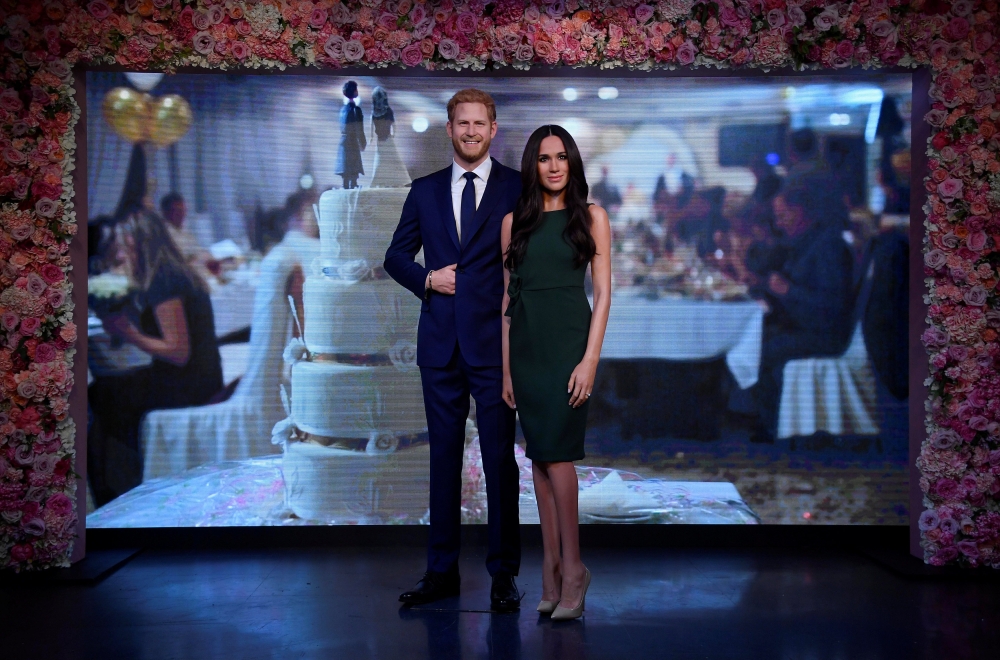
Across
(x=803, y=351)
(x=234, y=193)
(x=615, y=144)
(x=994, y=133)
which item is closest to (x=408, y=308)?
(x=234, y=193)

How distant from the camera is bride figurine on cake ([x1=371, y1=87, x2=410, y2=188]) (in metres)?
4.52

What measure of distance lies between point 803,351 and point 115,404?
336cm

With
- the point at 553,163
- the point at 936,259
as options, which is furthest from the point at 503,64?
the point at 936,259

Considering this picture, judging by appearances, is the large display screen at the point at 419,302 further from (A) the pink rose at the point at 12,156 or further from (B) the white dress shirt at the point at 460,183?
(B) the white dress shirt at the point at 460,183

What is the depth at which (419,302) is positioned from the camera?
14.9 ft

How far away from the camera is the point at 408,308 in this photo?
4562mm

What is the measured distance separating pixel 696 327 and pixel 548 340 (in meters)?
1.56

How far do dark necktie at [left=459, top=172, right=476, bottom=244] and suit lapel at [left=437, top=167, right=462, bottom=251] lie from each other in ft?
0.11

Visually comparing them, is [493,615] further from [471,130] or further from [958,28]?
[958,28]

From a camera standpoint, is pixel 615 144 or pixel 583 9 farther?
pixel 615 144

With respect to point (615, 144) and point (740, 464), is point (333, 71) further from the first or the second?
point (740, 464)

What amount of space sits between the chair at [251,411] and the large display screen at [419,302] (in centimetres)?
1

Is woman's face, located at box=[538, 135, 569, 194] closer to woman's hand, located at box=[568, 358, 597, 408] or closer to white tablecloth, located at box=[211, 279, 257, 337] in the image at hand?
woman's hand, located at box=[568, 358, 597, 408]

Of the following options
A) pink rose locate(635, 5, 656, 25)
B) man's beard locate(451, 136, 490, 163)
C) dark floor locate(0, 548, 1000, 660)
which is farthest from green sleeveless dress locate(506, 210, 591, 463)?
pink rose locate(635, 5, 656, 25)
